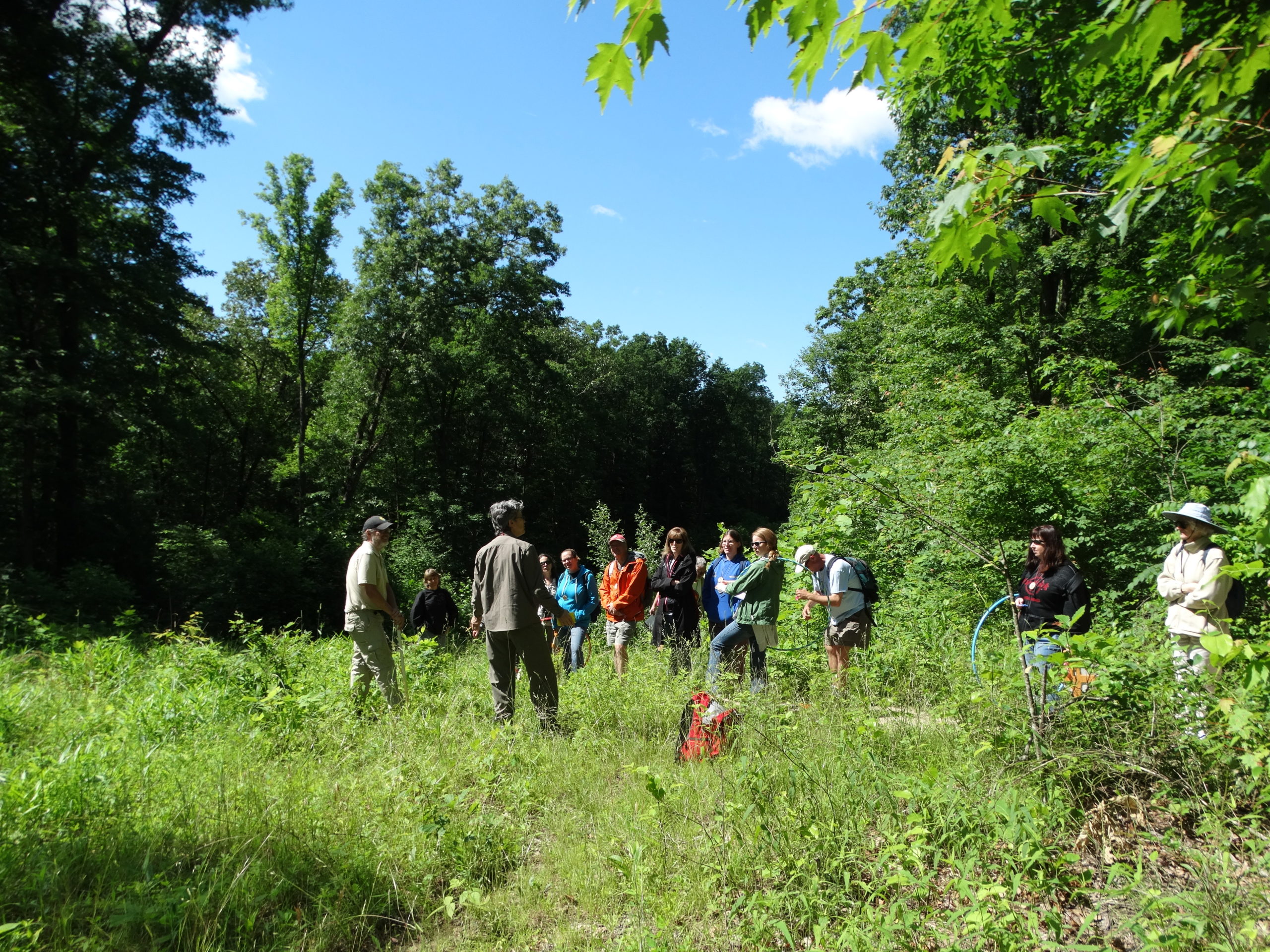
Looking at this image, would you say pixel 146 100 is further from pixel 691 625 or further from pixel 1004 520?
pixel 1004 520

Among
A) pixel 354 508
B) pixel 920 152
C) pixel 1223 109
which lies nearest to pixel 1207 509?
pixel 1223 109

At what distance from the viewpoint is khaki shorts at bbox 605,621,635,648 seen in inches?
275

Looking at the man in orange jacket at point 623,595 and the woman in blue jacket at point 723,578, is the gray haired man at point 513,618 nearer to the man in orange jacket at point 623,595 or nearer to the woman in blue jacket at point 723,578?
the woman in blue jacket at point 723,578

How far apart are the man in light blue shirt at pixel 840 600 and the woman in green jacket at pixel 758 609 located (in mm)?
239

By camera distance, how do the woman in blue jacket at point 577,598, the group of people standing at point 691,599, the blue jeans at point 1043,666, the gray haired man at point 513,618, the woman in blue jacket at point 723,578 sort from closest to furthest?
1. the blue jeans at point 1043,666
2. the group of people standing at point 691,599
3. the gray haired man at point 513,618
4. the woman in blue jacket at point 723,578
5. the woman in blue jacket at point 577,598

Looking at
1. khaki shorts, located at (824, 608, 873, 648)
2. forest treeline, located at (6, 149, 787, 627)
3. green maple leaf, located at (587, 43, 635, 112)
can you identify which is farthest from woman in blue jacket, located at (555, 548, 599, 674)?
forest treeline, located at (6, 149, 787, 627)

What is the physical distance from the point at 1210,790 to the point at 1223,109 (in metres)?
2.56

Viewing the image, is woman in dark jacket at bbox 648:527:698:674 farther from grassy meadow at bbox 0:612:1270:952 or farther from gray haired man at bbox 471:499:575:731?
grassy meadow at bbox 0:612:1270:952

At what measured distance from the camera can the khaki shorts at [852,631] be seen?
18.9 ft

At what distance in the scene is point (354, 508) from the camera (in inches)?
968

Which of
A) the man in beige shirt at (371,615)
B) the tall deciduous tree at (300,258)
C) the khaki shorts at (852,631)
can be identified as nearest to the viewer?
the man in beige shirt at (371,615)

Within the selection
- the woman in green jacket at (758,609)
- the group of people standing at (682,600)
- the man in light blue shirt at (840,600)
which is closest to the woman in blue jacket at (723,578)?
the group of people standing at (682,600)

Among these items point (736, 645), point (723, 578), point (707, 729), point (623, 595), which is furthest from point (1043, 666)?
point (623, 595)

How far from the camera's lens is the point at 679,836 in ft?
10.5
